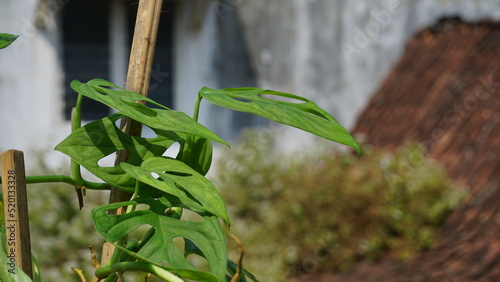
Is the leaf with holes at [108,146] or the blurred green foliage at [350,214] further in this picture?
the blurred green foliage at [350,214]

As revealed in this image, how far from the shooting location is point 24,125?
461 centimetres

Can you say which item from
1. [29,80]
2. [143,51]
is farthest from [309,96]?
[143,51]

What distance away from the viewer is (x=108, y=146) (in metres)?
0.56

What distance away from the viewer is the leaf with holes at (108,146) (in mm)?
541

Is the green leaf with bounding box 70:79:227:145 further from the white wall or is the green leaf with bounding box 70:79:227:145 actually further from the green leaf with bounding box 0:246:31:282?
the white wall

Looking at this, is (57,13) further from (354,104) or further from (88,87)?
(88,87)

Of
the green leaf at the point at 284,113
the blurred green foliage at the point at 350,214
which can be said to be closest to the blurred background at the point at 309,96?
the blurred green foliage at the point at 350,214

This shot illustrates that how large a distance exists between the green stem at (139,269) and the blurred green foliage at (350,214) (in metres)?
2.75

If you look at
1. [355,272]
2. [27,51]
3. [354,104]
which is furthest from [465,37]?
[27,51]

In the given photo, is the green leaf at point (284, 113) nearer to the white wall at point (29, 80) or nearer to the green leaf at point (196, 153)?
the green leaf at point (196, 153)

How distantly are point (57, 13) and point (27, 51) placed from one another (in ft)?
1.00

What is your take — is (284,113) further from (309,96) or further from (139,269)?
(309,96)

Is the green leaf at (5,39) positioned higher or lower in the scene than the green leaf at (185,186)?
higher

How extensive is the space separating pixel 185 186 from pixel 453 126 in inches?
139
